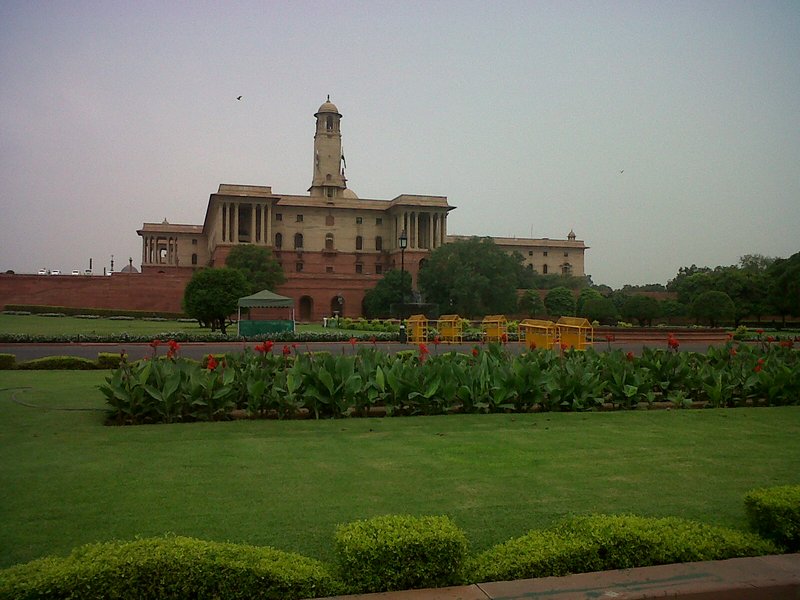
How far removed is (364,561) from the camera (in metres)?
3.14

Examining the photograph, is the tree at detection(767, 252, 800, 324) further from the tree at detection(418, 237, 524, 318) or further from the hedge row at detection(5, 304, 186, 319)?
the hedge row at detection(5, 304, 186, 319)

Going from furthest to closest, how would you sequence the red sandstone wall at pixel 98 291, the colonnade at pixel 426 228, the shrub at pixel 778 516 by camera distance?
the colonnade at pixel 426 228 < the red sandstone wall at pixel 98 291 < the shrub at pixel 778 516

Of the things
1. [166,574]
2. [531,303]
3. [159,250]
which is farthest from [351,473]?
[159,250]

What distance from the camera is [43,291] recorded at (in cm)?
5269

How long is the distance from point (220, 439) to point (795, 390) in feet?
26.0

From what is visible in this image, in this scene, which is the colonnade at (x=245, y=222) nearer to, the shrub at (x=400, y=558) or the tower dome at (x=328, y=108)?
the tower dome at (x=328, y=108)

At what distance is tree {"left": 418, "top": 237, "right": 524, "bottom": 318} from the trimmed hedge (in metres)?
45.4

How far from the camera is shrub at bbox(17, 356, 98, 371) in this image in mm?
14664

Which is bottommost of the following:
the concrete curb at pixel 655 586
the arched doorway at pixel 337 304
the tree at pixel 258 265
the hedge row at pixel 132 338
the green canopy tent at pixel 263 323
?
the concrete curb at pixel 655 586

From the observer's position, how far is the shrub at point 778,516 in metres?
3.83

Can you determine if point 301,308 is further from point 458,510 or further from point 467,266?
point 458,510

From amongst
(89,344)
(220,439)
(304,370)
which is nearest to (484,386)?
(304,370)

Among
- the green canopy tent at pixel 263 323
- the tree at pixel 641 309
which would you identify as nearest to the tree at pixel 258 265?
the green canopy tent at pixel 263 323

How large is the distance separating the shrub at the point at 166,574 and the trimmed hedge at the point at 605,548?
0.85 metres
